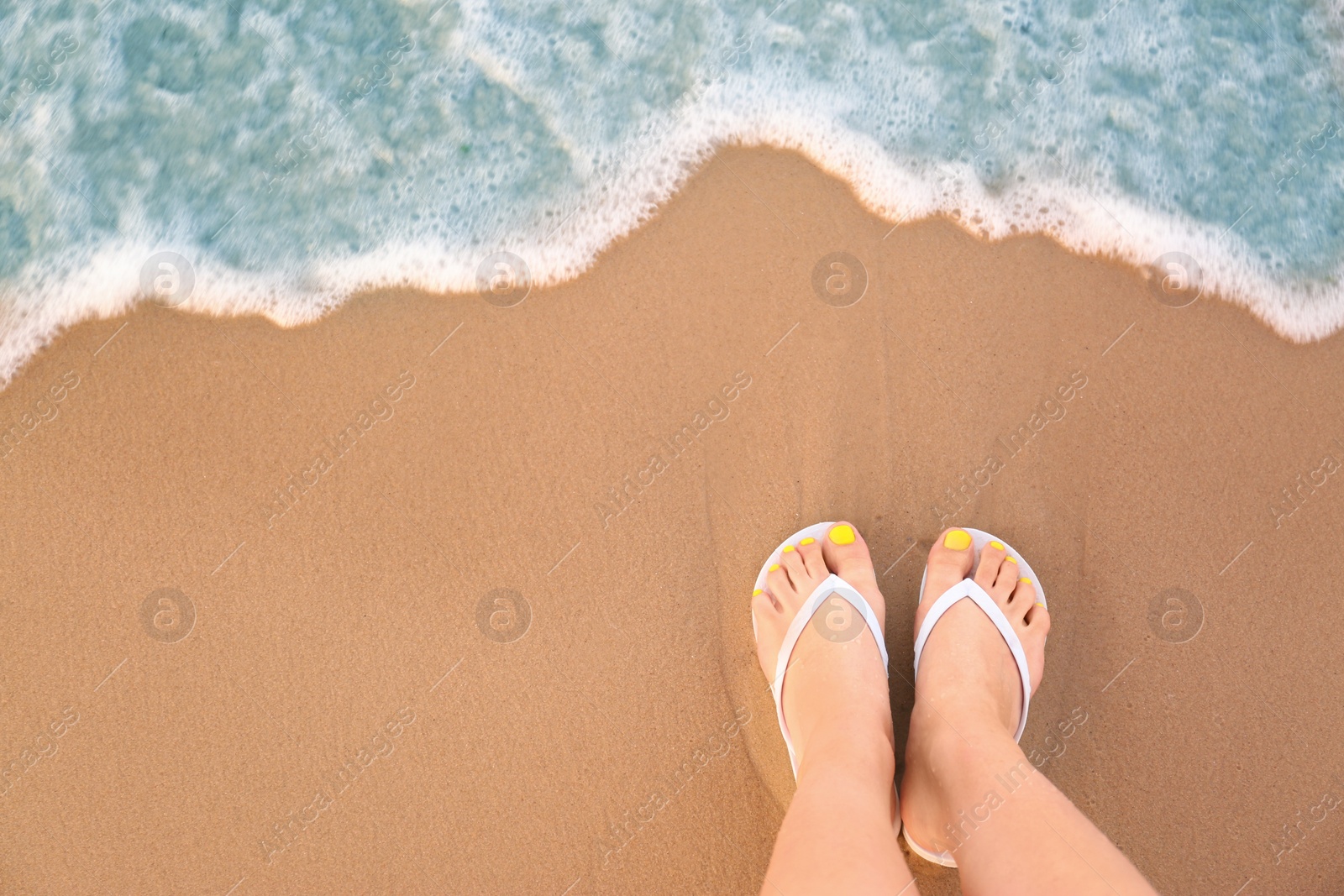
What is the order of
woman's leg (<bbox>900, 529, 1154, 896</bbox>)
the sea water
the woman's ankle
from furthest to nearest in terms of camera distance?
1. the sea water
2. the woman's ankle
3. woman's leg (<bbox>900, 529, 1154, 896</bbox>)

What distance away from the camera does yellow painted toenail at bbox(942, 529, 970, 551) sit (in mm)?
1946

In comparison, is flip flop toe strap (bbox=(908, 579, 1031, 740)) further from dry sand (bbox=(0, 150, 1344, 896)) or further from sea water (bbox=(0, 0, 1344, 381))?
sea water (bbox=(0, 0, 1344, 381))

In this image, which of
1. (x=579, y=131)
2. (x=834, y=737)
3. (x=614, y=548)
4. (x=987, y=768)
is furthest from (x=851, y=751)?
(x=579, y=131)

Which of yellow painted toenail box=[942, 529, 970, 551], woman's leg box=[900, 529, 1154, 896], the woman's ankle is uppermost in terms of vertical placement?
yellow painted toenail box=[942, 529, 970, 551]

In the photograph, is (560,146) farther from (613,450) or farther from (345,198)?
(613,450)

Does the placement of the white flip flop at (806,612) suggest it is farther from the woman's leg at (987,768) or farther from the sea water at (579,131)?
the sea water at (579,131)

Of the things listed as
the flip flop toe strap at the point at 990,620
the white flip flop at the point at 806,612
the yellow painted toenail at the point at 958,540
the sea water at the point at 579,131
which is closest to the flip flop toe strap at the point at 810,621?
the white flip flop at the point at 806,612

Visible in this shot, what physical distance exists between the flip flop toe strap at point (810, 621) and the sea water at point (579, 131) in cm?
100

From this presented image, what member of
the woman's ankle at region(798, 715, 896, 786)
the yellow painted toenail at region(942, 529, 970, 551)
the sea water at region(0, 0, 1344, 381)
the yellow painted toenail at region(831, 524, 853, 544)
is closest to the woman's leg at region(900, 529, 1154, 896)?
the yellow painted toenail at region(942, 529, 970, 551)

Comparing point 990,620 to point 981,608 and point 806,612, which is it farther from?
point 806,612

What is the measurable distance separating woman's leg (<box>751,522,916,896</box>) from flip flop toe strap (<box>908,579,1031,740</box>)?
0.11 meters

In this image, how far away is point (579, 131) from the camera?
7.18 ft

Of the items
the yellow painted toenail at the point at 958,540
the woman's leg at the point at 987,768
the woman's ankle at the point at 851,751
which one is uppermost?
the yellow painted toenail at the point at 958,540

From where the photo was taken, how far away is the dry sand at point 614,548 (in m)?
1.95
